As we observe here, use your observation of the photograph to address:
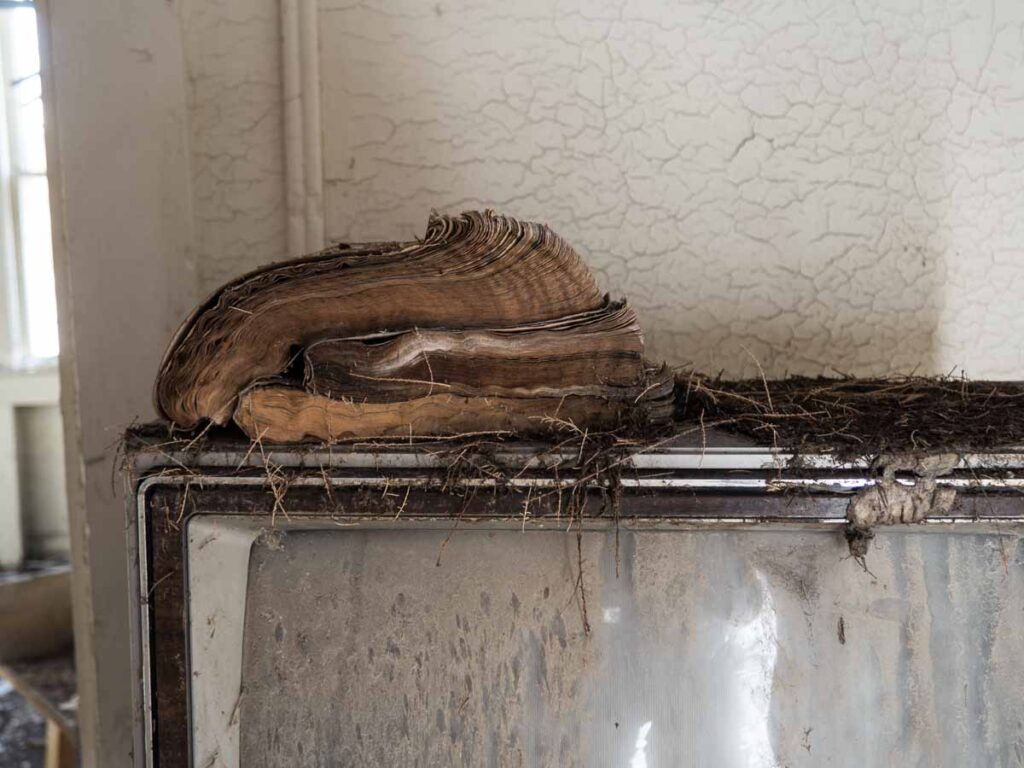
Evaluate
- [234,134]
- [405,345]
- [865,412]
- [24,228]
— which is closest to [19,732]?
[24,228]

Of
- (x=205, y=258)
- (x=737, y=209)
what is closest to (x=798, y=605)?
(x=737, y=209)

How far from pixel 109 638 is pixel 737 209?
4.18 feet

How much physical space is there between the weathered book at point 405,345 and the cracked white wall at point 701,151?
0.50 meters

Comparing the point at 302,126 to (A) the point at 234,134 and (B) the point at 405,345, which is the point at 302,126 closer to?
(A) the point at 234,134

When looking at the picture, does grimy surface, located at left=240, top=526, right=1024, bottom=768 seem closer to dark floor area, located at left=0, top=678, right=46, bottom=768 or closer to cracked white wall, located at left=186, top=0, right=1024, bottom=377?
cracked white wall, located at left=186, top=0, right=1024, bottom=377

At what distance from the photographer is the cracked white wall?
1202 millimetres

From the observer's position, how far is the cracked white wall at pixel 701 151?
3.94 ft

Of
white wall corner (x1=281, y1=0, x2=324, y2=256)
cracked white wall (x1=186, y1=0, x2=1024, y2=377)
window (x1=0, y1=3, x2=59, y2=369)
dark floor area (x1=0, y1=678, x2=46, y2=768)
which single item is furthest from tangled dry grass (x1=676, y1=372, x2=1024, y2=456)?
window (x1=0, y1=3, x2=59, y2=369)

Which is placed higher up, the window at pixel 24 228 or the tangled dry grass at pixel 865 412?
the window at pixel 24 228

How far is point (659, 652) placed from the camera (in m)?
0.77

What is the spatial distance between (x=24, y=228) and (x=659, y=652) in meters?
2.40

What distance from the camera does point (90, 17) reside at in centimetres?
101

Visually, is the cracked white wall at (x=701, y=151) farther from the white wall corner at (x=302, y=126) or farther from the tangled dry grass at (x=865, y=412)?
the tangled dry grass at (x=865, y=412)

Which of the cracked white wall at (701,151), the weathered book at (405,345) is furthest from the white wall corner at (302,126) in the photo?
the weathered book at (405,345)
